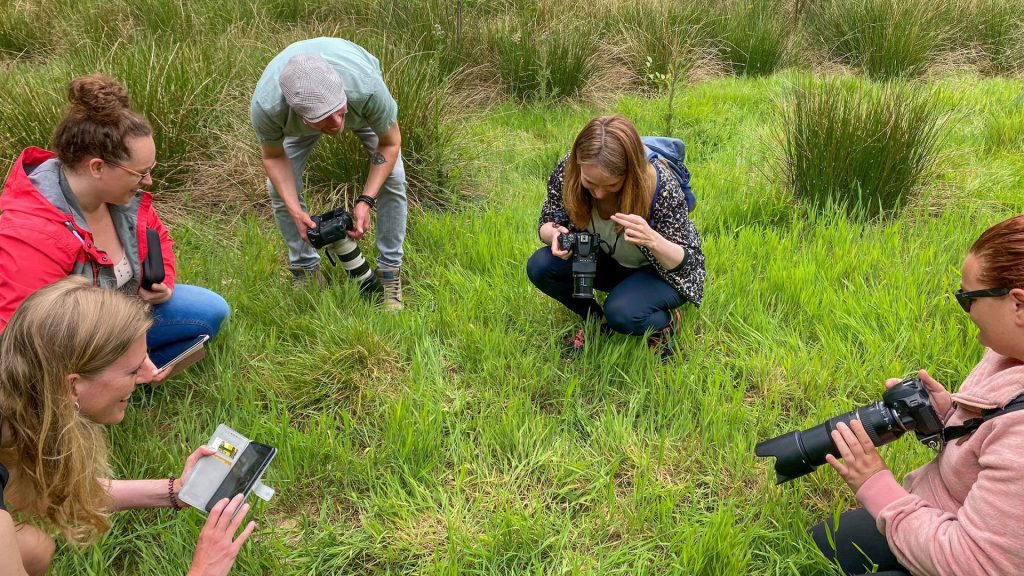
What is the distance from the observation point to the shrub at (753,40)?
7.30 m

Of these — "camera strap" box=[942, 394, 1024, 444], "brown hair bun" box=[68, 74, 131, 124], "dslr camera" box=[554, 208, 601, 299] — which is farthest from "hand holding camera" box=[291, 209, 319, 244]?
"camera strap" box=[942, 394, 1024, 444]

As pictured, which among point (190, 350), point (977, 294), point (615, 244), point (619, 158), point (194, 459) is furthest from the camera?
point (615, 244)

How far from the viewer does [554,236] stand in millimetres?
2936

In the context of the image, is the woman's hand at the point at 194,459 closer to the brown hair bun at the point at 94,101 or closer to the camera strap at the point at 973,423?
the brown hair bun at the point at 94,101

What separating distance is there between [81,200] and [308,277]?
124 centimetres

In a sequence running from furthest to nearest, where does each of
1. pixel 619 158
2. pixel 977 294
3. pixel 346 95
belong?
pixel 346 95 < pixel 619 158 < pixel 977 294

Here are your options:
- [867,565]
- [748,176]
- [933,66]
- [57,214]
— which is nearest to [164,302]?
[57,214]

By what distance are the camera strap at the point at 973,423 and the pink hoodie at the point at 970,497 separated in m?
0.02

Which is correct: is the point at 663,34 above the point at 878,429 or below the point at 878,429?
below

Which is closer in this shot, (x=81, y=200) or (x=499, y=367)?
(x=81, y=200)

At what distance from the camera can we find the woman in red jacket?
2264 millimetres

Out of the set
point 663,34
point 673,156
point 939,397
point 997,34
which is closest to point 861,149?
point 673,156

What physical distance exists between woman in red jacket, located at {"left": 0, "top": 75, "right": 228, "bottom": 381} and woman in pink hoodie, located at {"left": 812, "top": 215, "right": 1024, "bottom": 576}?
93.6 inches

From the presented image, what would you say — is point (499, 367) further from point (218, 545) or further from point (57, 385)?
point (57, 385)
